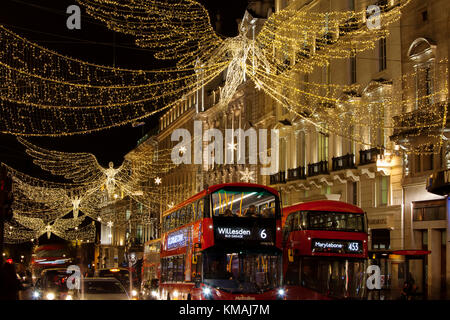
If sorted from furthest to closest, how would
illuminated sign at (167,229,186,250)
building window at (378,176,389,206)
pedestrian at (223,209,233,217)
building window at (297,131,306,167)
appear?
building window at (297,131,306,167)
building window at (378,176,389,206)
illuminated sign at (167,229,186,250)
pedestrian at (223,209,233,217)

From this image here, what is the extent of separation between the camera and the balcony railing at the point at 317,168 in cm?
4027

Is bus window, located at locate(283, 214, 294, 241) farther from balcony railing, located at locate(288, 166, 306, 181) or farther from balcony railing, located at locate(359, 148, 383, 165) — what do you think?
balcony railing, located at locate(288, 166, 306, 181)

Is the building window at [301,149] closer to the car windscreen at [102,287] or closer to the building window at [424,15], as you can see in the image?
the building window at [424,15]

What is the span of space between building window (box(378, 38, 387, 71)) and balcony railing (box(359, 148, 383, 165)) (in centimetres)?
410

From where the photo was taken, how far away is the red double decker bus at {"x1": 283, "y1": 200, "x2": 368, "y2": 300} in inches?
949

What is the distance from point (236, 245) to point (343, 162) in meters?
18.1

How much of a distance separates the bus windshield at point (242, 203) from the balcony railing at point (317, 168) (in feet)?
60.7

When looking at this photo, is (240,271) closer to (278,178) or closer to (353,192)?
(353,192)

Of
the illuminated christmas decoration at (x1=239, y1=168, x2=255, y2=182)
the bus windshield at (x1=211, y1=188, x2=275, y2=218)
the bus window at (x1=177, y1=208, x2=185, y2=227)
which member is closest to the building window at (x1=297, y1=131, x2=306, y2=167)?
the illuminated christmas decoration at (x1=239, y1=168, x2=255, y2=182)

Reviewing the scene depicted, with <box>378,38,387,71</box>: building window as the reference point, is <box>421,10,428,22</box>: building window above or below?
above

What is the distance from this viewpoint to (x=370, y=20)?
34.6m

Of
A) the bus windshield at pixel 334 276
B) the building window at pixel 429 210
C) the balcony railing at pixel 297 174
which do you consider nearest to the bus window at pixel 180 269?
Result: the bus windshield at pixel 334 276

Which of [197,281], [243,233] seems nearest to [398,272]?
[243,233]

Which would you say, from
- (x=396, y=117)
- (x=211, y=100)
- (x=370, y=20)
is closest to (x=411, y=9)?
(x=370, y=20)
